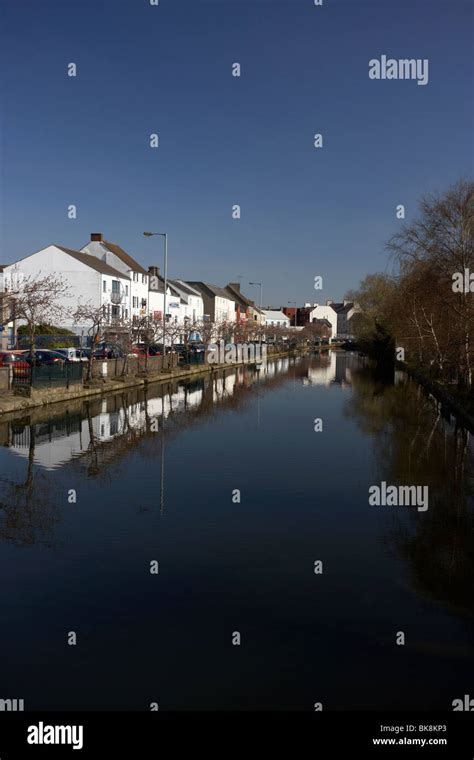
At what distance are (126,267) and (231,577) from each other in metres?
81.0

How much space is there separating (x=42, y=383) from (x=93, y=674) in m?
24.8

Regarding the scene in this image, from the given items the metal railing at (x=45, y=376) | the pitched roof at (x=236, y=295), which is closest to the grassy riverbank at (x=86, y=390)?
the metal railing at (x=45, y=376)

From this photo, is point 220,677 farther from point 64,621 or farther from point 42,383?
point 42,383

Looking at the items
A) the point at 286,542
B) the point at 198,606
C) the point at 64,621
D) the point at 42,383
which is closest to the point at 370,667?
the point at 198,606

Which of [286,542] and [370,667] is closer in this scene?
[370,667]

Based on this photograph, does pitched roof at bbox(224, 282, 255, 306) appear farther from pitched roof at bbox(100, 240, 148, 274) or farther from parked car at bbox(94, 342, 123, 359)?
parked car at bbox(94, 342, 123, 359)

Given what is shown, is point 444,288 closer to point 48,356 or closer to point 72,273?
point 48,356

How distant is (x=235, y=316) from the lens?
15350 cm

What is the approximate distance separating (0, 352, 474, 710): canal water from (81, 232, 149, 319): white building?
68.1 meters

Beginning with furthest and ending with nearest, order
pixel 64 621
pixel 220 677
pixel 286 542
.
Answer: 1. pixel 286 542
2. pixel 64 621
3. pixel 220 677

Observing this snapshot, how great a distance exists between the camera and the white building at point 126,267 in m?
88.1

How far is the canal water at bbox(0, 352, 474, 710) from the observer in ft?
23.2

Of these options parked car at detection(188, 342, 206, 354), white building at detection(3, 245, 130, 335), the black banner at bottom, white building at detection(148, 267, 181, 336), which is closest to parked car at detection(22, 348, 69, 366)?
parked car at detection(188, 342, 206, 354)

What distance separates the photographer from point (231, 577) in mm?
10000
